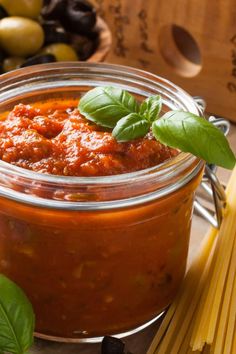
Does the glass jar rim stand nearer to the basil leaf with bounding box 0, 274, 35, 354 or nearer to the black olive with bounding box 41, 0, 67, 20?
the basil leaf with bounding box 0, 274, 35, 354

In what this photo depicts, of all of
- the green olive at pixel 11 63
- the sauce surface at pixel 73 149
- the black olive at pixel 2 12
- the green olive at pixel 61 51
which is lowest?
the green olive at pixel 11 63

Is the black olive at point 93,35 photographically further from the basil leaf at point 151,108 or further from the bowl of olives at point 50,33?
the basil leaf at point 151,108

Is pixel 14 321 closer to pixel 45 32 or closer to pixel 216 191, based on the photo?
pixel 216 191

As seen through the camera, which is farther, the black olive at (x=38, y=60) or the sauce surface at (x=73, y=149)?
the black olive at (x=38, y=60)

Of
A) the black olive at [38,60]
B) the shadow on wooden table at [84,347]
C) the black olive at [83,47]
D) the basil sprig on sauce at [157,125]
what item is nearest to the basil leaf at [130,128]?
the basil sprig on sauce at [157,125]

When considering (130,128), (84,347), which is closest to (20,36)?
(130,128)

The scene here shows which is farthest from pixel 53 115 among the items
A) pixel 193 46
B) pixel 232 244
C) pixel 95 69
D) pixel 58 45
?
pixel 193 46

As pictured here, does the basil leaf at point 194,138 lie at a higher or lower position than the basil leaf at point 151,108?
higher
